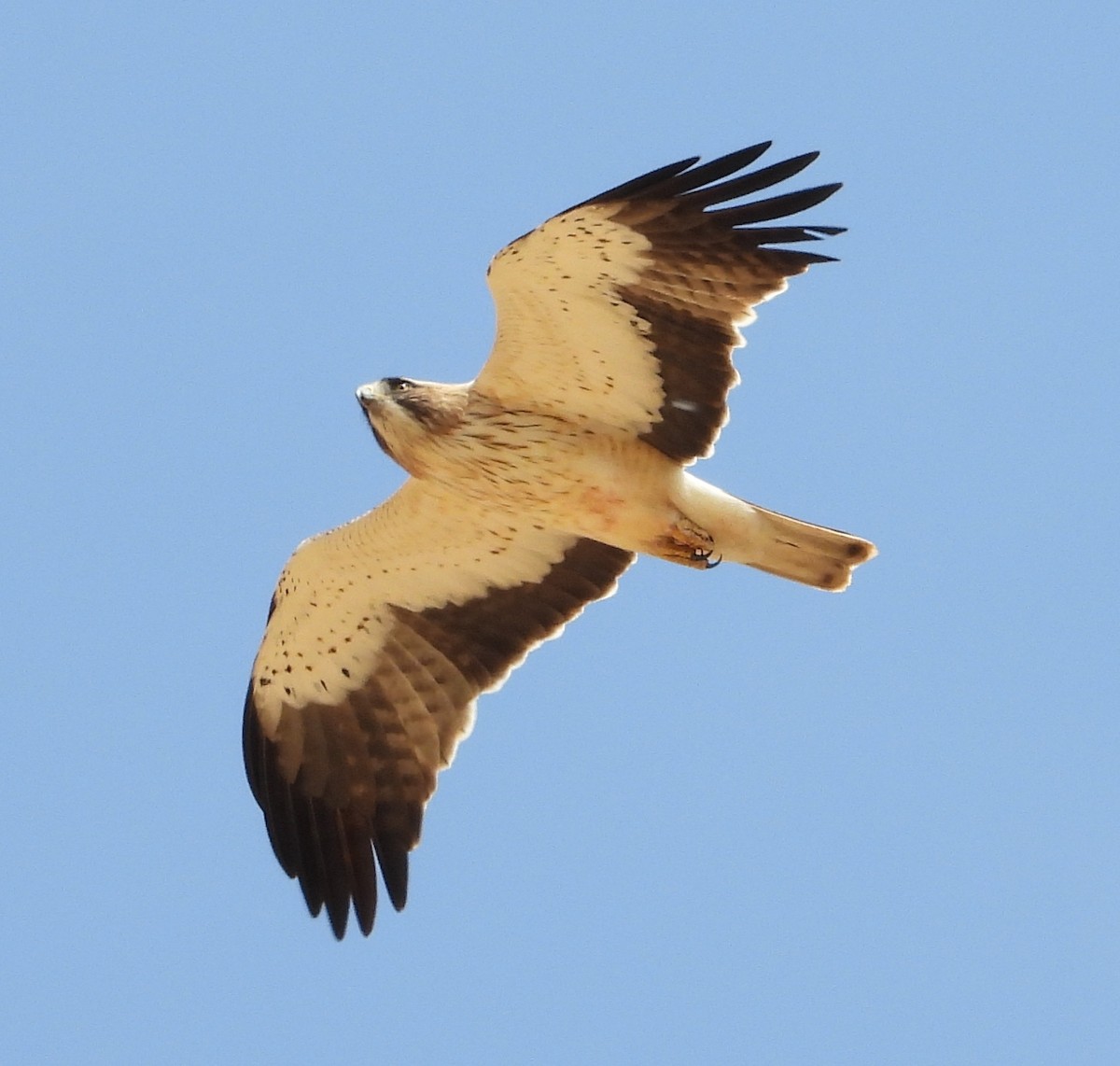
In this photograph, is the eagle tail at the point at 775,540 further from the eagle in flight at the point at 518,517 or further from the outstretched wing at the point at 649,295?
the outstretched wing at the point at 649,295

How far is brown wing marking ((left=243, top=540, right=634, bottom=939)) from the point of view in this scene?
10.7 meters

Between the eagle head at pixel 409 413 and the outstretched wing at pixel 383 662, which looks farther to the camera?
the outstretched wing at pixel 383 662

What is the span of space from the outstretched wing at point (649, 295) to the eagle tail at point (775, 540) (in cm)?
29

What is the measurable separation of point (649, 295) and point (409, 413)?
1.34 meters

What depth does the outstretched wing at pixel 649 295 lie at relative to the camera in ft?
31.2

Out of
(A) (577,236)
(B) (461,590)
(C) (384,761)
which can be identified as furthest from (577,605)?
(A) (577,236)

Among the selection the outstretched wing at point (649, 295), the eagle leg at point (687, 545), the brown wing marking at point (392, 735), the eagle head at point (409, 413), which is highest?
the outstretched wing at point (649, 295)

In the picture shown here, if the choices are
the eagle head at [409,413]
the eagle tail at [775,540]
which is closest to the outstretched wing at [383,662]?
the eagle head at [409,413]

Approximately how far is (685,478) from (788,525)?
584mm

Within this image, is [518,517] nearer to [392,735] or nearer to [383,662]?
[383,662]

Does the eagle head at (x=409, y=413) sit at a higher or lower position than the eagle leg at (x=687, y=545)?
higher

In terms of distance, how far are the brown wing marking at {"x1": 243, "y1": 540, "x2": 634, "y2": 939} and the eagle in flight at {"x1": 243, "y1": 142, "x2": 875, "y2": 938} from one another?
0.04 feet

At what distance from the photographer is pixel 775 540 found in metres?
10.0

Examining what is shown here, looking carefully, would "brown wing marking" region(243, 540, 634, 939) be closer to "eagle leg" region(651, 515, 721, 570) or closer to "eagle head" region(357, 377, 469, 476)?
"eagle leg" region(651, 515, 721, 570)
